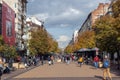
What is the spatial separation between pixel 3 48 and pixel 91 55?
180ft

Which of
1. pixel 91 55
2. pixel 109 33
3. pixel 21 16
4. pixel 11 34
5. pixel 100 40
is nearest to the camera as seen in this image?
pixel 109 33

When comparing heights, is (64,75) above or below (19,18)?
below

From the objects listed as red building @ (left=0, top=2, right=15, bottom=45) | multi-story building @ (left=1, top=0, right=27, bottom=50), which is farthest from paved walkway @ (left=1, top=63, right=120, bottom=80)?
multi-story building @ (left=1, top=0, right=27, bottom=50)

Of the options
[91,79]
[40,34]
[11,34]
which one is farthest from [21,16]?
[91,79]

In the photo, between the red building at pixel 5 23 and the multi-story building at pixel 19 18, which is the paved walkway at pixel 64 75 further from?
the multi-story building at pixel 19 18

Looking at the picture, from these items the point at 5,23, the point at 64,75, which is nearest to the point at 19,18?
the point at 5,23

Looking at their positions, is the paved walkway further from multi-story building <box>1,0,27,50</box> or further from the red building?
multi-story building <box>1,0,27,50</box>

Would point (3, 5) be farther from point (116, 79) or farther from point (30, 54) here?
point (116, 79)

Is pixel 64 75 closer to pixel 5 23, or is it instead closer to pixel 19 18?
pixel 5 23

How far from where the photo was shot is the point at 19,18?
112 meters

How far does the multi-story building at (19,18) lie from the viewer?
10721 cm

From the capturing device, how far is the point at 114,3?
147 ft

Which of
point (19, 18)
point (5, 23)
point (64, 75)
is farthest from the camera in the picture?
point (19, 18)

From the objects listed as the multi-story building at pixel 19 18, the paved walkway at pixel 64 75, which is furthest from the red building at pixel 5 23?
the multi-story building at pixel 19 18
